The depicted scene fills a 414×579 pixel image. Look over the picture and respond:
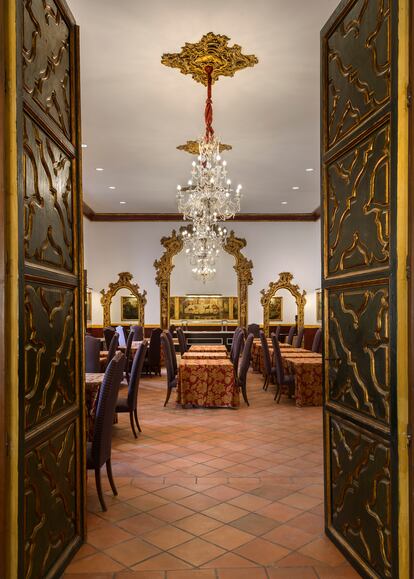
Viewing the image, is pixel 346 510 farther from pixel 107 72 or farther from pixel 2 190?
pixel 107 72

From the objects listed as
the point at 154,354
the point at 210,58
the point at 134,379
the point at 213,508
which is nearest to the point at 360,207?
the point at 213,508

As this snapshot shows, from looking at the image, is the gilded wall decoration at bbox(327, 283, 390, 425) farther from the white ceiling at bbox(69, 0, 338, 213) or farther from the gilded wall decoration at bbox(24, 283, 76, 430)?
the white ceiling at bbox(69, 0, 338, 213)

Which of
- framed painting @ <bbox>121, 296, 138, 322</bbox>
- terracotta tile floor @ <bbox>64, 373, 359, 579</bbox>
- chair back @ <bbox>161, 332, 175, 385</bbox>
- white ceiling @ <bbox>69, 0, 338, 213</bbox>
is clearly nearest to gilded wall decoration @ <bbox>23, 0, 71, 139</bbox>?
white ceiling @ <bbox>69, 0, 338, 213</bbox>

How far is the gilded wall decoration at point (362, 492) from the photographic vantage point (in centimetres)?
224

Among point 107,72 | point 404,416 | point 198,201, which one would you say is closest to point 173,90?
point 107,72

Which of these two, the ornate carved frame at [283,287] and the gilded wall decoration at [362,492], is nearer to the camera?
the gilded wall decoration at [362,492]

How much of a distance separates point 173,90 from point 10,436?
4943 mm

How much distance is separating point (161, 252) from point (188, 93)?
7.79 m

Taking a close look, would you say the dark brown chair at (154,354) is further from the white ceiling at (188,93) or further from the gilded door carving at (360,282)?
the gilded door carving at (360,282)

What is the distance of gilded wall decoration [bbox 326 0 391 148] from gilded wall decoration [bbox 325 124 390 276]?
0.50ft

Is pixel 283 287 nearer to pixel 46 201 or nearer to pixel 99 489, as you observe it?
pixel 99 489

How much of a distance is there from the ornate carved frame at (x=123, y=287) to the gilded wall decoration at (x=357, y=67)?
11.0 m

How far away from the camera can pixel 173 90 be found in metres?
6.00

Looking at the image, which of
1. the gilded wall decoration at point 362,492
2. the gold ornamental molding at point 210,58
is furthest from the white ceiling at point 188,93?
the gilded wall decoration at point 362,492
